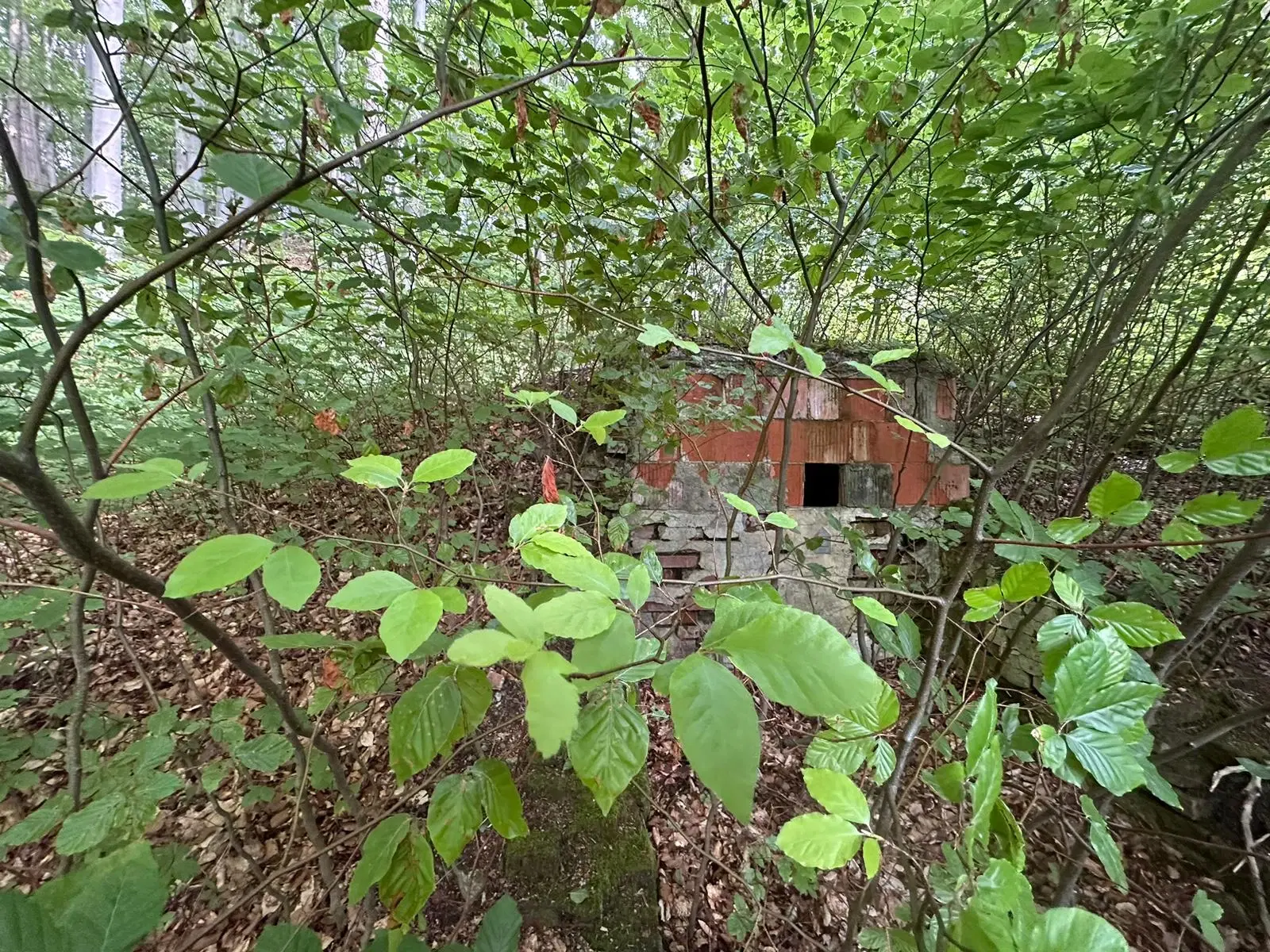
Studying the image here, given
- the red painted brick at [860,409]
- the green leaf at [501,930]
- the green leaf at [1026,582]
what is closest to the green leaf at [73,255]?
the green leaf at [501,930]

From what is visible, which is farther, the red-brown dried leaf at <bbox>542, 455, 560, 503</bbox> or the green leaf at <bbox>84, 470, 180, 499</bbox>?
the red-brown dried leaf at <bbox>542, 455, 560, 503</bbox>

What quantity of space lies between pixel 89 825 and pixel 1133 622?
1.68 m

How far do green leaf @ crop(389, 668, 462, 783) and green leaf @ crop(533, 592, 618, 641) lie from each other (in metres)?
0.23

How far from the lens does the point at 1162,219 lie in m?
1.61

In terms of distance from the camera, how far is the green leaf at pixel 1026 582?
0.66m

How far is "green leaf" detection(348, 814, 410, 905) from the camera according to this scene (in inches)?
26.2

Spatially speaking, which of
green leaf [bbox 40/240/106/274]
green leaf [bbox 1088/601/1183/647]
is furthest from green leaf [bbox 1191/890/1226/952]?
green leaf [bbox 40/240/106/274]

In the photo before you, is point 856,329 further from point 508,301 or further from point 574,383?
point 508,301

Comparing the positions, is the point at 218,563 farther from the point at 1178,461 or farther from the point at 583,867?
the point at 583,867

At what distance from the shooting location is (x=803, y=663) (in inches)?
16.6

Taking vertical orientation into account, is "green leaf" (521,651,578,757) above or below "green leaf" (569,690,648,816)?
above

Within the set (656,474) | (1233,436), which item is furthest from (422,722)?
(656,474)

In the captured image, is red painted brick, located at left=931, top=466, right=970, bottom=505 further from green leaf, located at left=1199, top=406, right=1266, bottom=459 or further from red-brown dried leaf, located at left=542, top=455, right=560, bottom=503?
red-brown dried leaf, located at left=542, top=455, right=560, bottom=503

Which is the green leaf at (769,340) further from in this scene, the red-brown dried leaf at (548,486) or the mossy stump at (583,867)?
the mossy stump at (583,867)
